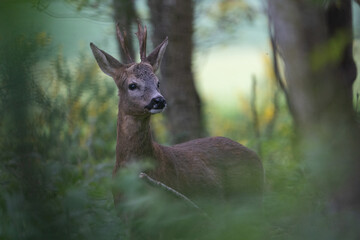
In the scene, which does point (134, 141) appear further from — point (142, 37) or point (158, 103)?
point (142, 37)

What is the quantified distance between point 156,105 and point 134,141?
1.34ft

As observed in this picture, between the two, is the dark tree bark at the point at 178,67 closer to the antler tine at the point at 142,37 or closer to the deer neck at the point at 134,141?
the antler tine at the point at 142,37

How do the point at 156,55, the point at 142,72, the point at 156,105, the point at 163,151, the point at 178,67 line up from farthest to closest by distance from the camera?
the point at 178,67
the point at 156,55
the point at 142,72
the point at 163,151
the point at 156,105

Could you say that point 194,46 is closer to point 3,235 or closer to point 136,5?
point 136,5

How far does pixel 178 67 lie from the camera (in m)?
7.96

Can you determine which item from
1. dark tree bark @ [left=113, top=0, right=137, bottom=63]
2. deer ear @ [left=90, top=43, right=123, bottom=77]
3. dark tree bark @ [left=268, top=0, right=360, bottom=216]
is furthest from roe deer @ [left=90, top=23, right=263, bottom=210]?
dark tree bark @ [left=268, top=0, right=360, bottom=216]

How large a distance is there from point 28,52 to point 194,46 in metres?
6.65

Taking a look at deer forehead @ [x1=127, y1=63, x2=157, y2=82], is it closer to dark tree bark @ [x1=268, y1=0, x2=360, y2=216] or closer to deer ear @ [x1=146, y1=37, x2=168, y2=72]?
deer ear @ [x1=146, y1=37, x2=168, y2=72]

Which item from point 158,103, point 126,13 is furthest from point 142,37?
point 126,13

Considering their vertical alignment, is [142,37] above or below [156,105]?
above

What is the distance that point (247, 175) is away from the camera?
19.9 feet

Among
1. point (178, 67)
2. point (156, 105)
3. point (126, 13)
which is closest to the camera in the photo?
point (156, 105)

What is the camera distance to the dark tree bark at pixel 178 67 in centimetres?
763

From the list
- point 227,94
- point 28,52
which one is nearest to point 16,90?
point 28,52
